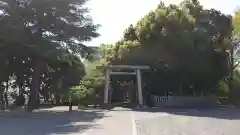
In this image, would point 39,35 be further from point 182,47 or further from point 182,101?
point 182,101

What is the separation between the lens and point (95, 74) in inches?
1265

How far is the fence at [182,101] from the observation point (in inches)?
1194

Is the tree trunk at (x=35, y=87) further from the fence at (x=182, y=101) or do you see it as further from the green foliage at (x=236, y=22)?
the green foliage at (x=236, y=22)

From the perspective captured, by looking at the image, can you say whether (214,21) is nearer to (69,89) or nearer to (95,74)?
(95,74)

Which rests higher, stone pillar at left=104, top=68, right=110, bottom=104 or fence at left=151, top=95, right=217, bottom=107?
stone pillar at left=104, top=68, right=110, bottom=104

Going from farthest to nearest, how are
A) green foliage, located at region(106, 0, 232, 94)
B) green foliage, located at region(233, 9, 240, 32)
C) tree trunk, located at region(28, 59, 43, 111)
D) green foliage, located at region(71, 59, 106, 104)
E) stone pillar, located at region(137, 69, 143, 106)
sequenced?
1. green foliage, located at region(233, 9, 240, 32)
2. green foliage, located at region(71, 59, 106, 104)
3. stone pillar, located at region(137, 69, 143, 106)
4. green foliage, located at region(106, 0, 232, 94)
5. tree trunk, located at region(28, 59, 43, 111)

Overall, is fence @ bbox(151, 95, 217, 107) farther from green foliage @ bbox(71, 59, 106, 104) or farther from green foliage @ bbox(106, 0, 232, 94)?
green foliage @ bbox(71, 59, 106, 104)

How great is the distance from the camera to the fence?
99.5 feet

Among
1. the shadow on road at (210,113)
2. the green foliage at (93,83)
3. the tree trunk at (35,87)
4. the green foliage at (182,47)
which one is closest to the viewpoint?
the shadow on road at (210,113)

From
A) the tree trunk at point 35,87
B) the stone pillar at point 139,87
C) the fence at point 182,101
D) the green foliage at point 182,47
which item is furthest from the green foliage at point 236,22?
the tree trunk at point 35,87

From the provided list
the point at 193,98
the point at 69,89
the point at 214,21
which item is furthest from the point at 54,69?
the point at 214,21

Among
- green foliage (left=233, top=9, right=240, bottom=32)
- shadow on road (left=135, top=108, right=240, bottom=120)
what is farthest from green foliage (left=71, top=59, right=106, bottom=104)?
green foliage (left=233, top=9, right=240, bottom=32)

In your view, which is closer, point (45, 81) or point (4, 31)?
point (4, 31)

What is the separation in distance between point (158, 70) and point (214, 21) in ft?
19.9
